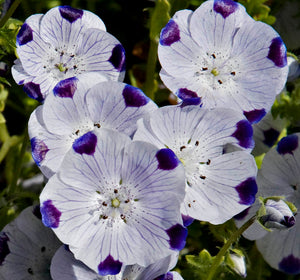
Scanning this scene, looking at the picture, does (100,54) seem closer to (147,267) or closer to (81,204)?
(81,204)

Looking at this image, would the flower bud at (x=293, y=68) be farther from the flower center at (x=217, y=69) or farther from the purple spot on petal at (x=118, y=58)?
the purple spot on petal at (x=118, y=58)

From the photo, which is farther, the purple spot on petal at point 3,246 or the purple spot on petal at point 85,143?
the purple spot on petal at point 3,246

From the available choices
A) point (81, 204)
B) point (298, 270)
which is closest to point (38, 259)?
point (81, 204)

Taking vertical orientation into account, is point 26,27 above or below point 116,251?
above

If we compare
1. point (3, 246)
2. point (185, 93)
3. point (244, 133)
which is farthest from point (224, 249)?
point (3, 246)

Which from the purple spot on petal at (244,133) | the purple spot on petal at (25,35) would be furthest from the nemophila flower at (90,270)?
the purple spot on petal at (25,35)

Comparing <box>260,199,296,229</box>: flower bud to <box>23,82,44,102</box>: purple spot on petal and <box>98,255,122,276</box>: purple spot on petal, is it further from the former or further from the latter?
<box>23,82,44,102</box>: purple spot on petal
